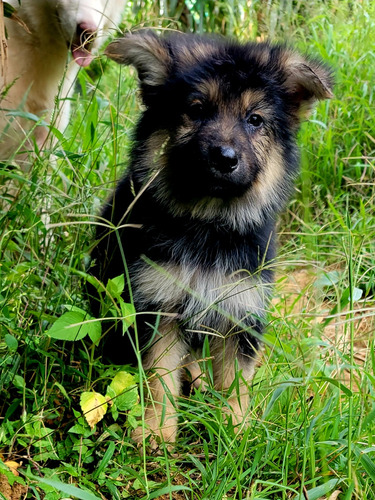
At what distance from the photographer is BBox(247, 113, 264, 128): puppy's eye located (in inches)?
112

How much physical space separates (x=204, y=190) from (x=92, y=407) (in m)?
1.00

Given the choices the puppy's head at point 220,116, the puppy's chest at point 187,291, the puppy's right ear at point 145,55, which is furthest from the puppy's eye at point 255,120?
the puppy's chest at point 187,291

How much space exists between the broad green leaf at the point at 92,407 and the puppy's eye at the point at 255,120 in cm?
131

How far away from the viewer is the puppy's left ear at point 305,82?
9.49ft

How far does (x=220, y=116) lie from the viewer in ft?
9.09

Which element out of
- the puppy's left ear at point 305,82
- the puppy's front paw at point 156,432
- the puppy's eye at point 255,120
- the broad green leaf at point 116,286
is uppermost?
the puppy's left ear at point 305,82

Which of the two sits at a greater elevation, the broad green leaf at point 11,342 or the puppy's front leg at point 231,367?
the broad green leaf at point 11,342

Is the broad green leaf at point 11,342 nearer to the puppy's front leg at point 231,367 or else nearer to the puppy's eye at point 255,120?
the puppy's front leg at point 231,367

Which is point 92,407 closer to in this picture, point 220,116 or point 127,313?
point 127,313

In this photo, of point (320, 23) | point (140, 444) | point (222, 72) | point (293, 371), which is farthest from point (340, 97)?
point (140, 444)

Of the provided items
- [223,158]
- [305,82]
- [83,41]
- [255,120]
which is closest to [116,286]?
[223,158]

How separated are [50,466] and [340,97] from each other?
11.9 ft

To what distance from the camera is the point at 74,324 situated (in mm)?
2299

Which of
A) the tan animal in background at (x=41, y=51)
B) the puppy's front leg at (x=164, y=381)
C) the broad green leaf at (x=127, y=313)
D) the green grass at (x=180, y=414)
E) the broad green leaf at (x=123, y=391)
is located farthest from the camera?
the tan animal in background at (x=41, y=51)
